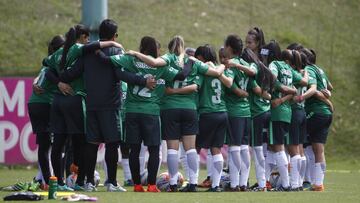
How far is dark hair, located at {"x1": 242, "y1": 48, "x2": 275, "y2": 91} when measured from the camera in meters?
15.8

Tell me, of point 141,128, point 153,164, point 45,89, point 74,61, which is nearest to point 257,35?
point 141,128

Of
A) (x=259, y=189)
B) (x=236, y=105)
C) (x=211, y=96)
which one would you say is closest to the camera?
(x=211, y=96)

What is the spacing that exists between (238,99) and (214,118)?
58 cm

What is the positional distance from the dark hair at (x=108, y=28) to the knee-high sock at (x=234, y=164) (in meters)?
2.52

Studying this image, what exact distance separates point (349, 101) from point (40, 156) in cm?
1420

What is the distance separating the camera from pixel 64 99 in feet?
49.3

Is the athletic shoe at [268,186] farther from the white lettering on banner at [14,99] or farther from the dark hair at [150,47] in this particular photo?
the white lettering on banner at [14,99]

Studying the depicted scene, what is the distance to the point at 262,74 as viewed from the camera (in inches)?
624

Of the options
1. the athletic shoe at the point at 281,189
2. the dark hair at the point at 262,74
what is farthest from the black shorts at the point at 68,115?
the athletic shoe at the point at 281,189

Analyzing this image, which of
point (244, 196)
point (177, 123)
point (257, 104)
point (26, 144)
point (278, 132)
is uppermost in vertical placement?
point (257, 104)

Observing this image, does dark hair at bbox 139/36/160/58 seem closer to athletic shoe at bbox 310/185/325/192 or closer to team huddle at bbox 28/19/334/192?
team huddle at bbox 28/19/334/192

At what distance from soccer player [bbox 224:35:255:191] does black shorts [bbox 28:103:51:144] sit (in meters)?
2.67

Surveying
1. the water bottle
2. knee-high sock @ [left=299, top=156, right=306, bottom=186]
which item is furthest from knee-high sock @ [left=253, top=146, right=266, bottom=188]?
the water bottle

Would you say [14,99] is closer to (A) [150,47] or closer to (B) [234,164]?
(B) [234,164]
